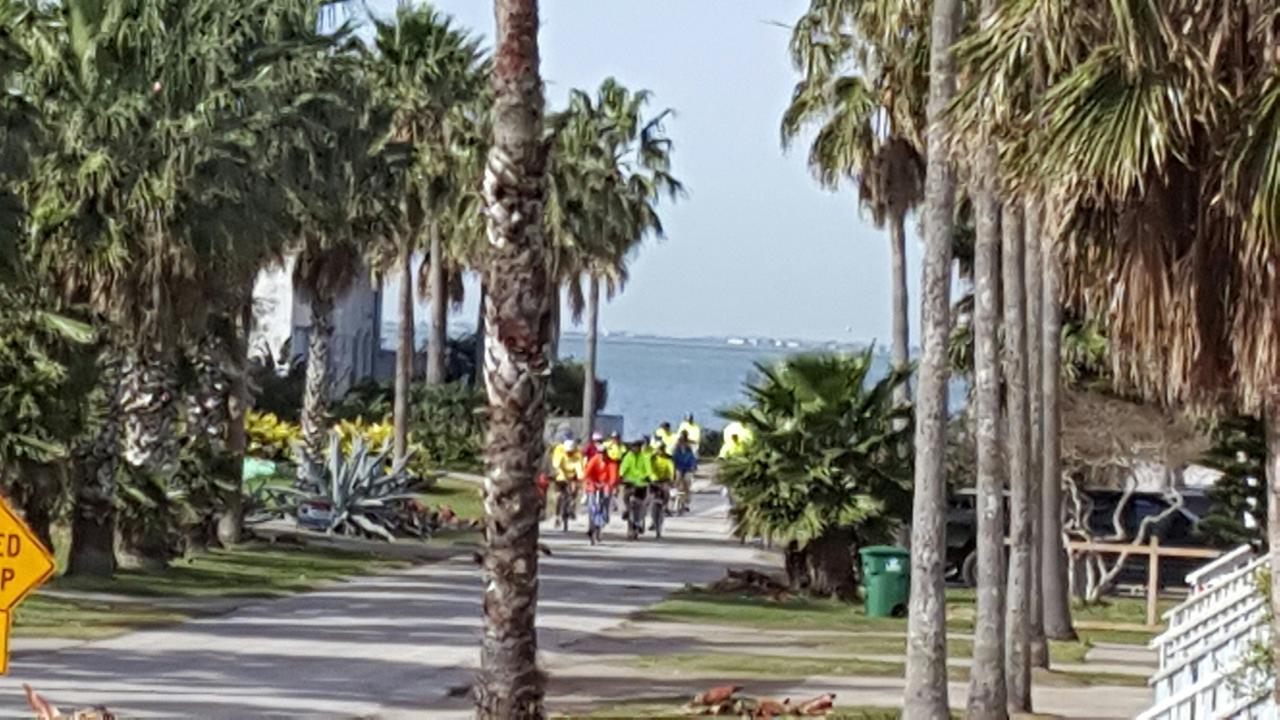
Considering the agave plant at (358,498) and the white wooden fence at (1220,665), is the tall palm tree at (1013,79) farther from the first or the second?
the agave plant at (358,498)

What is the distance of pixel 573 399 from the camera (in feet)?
257

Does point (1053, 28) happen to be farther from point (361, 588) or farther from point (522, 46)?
point (361, 588)

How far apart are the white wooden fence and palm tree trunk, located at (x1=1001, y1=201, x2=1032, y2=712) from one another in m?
1.27

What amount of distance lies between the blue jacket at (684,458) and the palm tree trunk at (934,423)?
31.9 m

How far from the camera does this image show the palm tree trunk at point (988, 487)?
20.7m

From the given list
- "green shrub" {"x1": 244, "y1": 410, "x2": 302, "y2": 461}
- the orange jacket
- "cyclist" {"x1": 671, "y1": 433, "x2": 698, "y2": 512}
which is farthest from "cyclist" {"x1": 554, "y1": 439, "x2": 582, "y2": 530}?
"green shrub" {"x1": 244, "y1": 410, "x2": 302, "y2": 461}

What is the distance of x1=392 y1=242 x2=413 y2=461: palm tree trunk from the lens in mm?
54156

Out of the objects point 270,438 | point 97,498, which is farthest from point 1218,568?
point 270,438

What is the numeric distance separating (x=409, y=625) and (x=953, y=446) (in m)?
13.1

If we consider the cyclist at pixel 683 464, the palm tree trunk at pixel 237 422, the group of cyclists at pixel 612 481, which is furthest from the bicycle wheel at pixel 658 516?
the palm tree trunk at pixel 237 422

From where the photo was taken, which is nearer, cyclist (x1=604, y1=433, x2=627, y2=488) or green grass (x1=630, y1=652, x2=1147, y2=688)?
green grass (x1=630, y1=652, x2=1147, y2=688)

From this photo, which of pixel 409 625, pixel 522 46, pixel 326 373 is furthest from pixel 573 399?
pixel 522 46

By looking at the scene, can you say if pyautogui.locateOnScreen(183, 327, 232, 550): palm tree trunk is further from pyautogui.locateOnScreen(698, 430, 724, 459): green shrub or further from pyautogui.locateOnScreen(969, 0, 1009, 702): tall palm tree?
pyautogui.locateOnScreen(698, 430, 724, 459): green shrub

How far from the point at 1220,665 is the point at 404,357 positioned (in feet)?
133
